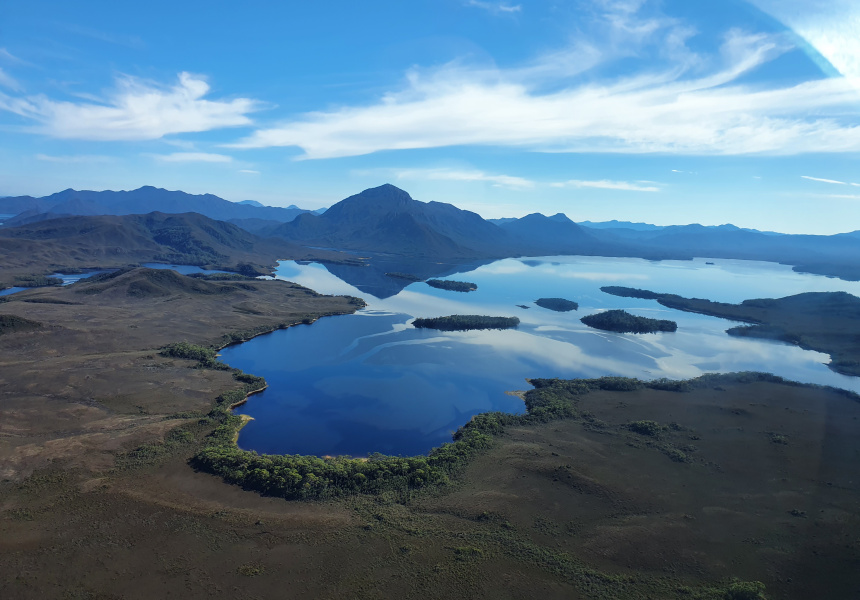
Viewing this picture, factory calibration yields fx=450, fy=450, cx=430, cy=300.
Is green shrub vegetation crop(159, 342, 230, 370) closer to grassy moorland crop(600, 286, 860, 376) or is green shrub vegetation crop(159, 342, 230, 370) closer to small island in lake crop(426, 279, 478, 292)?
small island in lake crop(426, 279, 478, 292)

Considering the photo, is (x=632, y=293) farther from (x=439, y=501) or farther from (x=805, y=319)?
(x=439, y=501)

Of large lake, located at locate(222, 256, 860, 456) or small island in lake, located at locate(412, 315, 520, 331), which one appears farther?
small island in lake, located at locate(412, 315, 520, 331)

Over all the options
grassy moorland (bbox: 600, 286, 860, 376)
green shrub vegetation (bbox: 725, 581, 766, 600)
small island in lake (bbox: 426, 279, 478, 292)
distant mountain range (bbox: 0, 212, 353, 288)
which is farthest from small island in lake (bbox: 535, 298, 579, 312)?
distant mountain range (bbox: 0, 212, 353, 288)

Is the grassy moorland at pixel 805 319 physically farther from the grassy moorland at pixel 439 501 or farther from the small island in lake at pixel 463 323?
the small island in lake at pixel 463 323

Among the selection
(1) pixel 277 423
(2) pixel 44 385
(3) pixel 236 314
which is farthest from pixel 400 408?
(3) pixel 236 314

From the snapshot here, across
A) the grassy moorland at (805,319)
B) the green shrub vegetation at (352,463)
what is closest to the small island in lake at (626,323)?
the grassy moorland at (805,319)

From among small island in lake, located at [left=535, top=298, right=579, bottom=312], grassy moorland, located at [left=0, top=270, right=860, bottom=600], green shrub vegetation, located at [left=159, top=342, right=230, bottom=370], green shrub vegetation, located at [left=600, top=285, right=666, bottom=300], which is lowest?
grassy moorland, located at [left=0, top=270, right=860, bottom=600]

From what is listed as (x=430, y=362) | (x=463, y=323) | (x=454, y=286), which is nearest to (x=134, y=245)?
(x=454, y=286)

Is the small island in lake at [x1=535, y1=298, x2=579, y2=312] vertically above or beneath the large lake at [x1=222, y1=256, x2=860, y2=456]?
above
